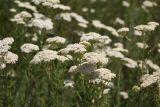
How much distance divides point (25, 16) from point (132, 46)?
2897mm

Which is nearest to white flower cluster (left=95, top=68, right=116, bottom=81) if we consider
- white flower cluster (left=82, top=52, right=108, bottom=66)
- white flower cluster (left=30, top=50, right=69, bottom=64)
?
white flower cluster (left=82, top=52, right=108, bottom=66)

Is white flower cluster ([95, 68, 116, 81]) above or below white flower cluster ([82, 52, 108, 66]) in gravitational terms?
below

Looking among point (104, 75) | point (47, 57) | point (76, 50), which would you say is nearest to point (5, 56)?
point (47, 57)

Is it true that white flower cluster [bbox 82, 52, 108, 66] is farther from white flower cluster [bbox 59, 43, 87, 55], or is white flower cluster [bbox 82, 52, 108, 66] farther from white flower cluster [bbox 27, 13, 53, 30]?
white flower cluster [bbox 27, 13, 53, 30]

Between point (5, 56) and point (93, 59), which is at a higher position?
point (5, 56)

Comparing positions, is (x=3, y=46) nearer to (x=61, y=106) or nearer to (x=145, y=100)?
(x=61, y=106)

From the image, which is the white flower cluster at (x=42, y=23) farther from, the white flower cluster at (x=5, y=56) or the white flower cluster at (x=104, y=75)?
the white flower cluster at (x=104, y=75)

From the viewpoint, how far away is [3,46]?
4.88 m

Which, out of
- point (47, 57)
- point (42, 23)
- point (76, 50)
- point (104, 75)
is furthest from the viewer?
point (42, 23)

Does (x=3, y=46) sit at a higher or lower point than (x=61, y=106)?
higher

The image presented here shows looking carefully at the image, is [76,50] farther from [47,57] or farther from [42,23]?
[42,23]

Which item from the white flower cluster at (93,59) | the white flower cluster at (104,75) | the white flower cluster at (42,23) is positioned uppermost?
the white flower cluster at (42,23)

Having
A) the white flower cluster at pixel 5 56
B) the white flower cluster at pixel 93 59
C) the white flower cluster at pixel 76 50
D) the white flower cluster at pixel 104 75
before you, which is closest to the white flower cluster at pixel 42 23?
the white flower cluster at pixel 5 56

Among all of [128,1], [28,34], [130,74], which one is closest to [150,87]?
[130,74]
